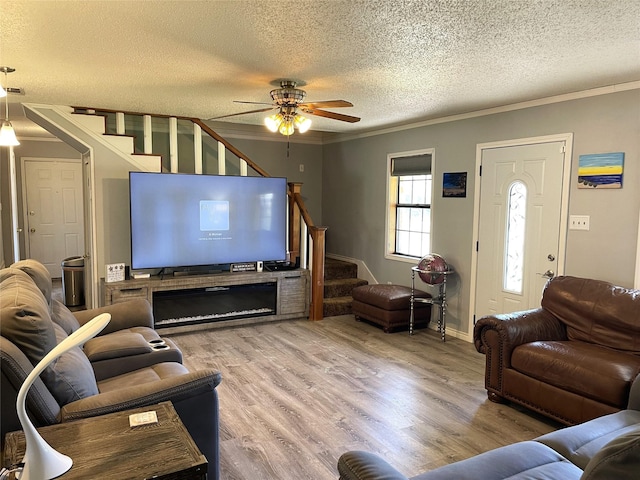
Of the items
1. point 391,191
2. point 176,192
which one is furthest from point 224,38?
point 391,191

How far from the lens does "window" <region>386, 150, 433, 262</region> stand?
227 inches

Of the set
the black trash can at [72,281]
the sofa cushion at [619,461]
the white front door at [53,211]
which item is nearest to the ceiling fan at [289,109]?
the sofa cushion at [619,461]

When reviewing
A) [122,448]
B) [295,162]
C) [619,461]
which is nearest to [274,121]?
[122,448]

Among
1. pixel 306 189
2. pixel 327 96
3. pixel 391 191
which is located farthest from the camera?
pixel 306 189

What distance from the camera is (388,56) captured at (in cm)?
307

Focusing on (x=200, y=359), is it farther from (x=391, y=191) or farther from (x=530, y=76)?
(x=530, y=76)

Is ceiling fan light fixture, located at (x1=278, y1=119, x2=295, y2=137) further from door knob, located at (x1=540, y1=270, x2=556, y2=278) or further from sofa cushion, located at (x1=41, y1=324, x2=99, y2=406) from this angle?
door knob, located at (x1=540, y1=270, x2=556, y2=278)

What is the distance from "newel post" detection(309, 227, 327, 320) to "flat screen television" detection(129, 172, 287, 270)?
15.7 inches

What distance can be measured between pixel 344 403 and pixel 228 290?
8.07ft

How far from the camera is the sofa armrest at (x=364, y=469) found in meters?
1.47

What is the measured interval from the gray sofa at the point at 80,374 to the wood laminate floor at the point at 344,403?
61 cm

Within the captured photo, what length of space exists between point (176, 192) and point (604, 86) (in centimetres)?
424

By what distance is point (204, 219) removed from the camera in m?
5.36

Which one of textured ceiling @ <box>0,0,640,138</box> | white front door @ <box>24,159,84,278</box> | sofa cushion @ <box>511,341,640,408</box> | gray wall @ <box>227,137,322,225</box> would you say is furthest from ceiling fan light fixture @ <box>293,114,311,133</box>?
white front door @ <box>24,159,84,278</box>
